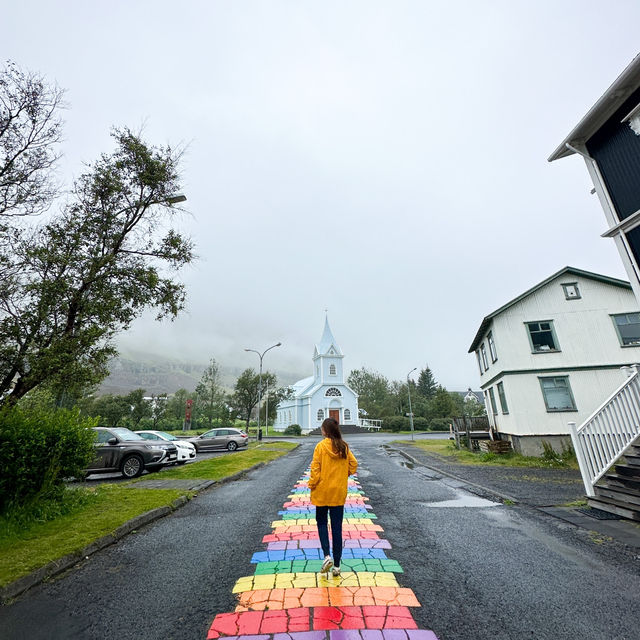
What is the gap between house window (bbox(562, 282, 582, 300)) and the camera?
651 inches

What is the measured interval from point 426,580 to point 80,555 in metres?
4.60

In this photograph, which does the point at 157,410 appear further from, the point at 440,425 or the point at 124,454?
the point at 124,454

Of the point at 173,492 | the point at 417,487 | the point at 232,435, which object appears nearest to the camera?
the point at 173,492

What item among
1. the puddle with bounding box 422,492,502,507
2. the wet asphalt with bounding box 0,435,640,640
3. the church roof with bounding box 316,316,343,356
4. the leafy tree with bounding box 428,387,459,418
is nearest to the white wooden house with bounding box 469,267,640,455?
the puddle with bounding box 422,492,502,507

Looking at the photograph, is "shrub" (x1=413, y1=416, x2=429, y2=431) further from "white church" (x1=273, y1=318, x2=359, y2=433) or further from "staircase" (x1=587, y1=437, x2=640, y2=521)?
"staircase" (x1=587, y1=437, x2=640, y2=521)

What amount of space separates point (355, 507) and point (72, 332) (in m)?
7.29

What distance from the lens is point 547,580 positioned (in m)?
3.88

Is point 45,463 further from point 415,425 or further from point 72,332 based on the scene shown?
point 415,425

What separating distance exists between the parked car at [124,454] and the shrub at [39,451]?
4623 millimetres

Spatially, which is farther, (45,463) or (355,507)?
(355,507)

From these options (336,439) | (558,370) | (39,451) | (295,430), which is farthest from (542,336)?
(295,430)

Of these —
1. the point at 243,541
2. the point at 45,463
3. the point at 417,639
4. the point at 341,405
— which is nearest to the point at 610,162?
the point at 417,639

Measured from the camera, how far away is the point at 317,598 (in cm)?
340

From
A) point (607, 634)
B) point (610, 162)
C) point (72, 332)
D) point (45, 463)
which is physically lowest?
point (607, 634)
